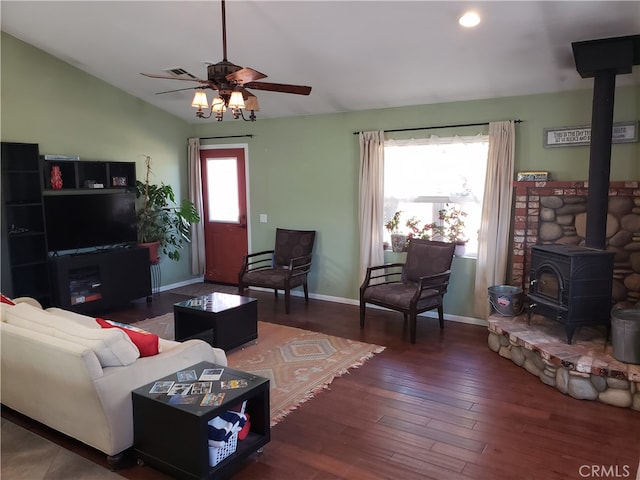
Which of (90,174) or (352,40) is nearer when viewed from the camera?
(352,40)

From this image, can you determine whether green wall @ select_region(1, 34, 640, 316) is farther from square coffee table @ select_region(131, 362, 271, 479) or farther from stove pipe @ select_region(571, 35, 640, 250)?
square coffee table @ select_region(131, 362, 271, 479)

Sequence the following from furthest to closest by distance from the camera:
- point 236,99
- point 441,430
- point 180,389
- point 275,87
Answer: point 275,87
point 236,99
point 441,430
point 180,389

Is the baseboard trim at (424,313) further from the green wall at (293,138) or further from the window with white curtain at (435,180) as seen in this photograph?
the window with white curtain at (435,180)

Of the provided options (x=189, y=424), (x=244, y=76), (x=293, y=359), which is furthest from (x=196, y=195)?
(x=189, y=424)

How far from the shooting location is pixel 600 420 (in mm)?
3059

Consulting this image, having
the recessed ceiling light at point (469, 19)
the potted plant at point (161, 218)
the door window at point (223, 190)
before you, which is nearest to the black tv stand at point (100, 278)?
the potted plant at point (161, 218)

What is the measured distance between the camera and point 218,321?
13.4 feet

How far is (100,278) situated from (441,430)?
4.19 m

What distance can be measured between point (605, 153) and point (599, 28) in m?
0.93

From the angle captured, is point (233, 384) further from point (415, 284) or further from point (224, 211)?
point (224, 211)

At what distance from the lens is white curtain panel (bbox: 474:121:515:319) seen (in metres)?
4.70

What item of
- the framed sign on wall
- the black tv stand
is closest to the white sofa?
the black tv stand

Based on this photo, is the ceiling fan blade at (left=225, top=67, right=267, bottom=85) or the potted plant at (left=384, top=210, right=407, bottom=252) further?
the potted plant at (left=384, top=210, right=407, bottom=252)

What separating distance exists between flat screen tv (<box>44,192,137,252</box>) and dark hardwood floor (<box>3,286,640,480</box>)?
2.55 metres
